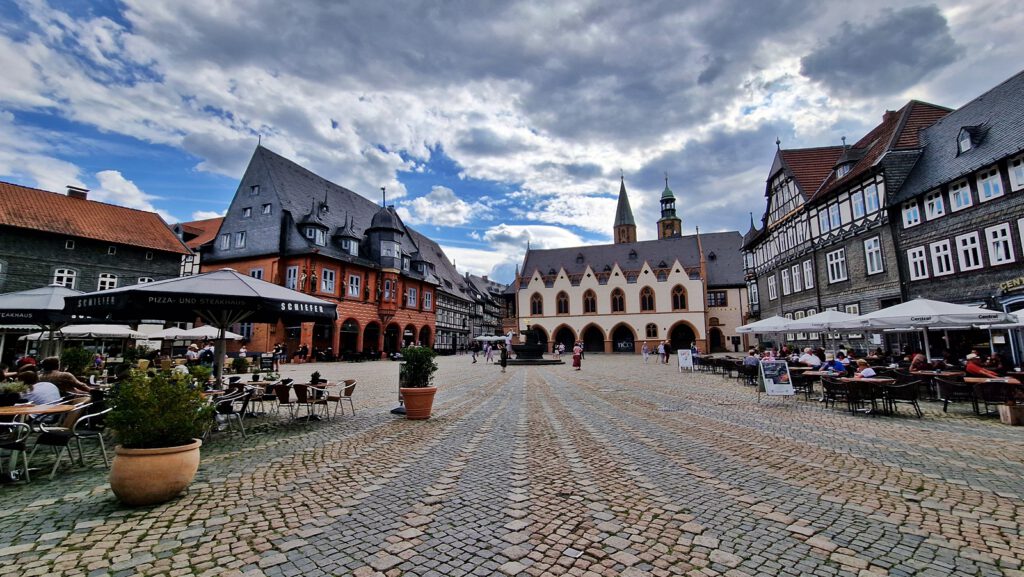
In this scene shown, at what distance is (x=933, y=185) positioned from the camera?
18688 millimetres

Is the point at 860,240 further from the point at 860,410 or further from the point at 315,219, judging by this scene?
the point at 315,219

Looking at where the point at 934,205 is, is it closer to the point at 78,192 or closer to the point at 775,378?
the point at 775,378

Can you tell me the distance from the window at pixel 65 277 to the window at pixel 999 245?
146 feet

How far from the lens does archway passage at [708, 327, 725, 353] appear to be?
56747mm

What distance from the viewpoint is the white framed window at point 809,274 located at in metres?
26.2

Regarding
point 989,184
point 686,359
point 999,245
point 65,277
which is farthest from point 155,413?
point 65,277

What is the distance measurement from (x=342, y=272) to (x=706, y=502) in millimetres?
36534

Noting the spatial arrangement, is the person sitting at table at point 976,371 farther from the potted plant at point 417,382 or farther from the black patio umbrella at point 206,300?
the black patio umbrella at point 206,300

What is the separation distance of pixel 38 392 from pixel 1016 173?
26811 millimetres

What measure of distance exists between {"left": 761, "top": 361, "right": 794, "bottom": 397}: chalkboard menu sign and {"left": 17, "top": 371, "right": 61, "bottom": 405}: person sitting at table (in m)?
14.5

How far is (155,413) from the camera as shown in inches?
180

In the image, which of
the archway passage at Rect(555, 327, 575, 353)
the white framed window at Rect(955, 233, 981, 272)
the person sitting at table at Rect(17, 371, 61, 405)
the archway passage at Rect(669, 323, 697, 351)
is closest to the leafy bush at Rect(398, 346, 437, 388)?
the person sitting at table at Rect(17, 371, 61, 405)

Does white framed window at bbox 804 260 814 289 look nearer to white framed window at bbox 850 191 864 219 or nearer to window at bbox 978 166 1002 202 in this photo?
white framed window at bbox 850 191 864 219

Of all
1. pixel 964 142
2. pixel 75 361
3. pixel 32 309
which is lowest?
pixel 75 361
